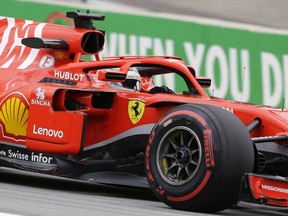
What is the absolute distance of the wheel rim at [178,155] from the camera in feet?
30.0

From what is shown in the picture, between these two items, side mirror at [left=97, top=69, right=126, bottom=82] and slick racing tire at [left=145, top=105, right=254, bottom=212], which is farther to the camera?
side mirror at [left=97, top=69, right=126, bottom=82]

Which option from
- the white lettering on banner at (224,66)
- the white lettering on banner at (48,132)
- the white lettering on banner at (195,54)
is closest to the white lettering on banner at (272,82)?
the white lettering on banner at (224,66)

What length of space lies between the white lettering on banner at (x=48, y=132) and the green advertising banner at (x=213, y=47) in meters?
5.98

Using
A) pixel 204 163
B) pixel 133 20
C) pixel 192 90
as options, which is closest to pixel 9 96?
pixel 192 90

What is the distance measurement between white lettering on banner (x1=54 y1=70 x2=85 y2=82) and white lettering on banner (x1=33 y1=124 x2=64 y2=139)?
2.55 feet

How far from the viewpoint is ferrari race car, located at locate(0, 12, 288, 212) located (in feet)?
29.0

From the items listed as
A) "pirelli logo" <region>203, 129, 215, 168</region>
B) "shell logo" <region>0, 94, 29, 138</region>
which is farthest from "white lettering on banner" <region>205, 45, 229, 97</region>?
"pirelli logo" <region>203, 129, 215, 168</region>

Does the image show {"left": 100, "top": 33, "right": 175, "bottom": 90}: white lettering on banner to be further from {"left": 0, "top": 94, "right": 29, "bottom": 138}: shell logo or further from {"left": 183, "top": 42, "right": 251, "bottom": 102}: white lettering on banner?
{"left": 0, "top": 94, "right": 29, "bottom": 138}: shell logo

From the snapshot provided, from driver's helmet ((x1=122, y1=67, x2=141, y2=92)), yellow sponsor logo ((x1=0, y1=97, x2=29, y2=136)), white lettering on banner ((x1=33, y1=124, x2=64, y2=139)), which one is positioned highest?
driver's helmet ((x1=122, y1=67, x2=141, y2=92))

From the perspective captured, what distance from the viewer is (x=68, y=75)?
11.1 m

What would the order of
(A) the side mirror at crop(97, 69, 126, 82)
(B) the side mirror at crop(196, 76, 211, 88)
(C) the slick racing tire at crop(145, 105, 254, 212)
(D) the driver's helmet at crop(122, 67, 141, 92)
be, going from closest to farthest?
(C) the slick racing tire at crop(145, 105, 254, 212), (A) the side mirror at crop(97, 69, 126, 82), (D) the driver's helmet at crop(122, 67, 141, 92), (B) the side mirror at crop(196, 76, 211, 88)

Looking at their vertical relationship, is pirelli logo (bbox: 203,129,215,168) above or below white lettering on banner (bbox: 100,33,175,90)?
below

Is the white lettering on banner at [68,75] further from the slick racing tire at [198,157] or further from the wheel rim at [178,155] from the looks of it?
the wheel rim at [178,155]

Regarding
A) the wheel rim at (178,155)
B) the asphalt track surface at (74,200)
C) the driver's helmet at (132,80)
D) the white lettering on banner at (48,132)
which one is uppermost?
the driver's helmet at (132,80)
